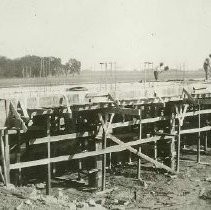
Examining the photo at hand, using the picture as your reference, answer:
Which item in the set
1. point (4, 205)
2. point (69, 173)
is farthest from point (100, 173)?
point (4, 205)

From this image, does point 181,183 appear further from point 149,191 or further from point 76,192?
point 76,192

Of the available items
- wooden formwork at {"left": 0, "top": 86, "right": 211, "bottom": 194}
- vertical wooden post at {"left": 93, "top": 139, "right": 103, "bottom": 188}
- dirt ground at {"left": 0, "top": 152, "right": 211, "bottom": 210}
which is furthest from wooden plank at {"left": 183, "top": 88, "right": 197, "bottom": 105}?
vertical wooden post at {"left": 93, "top": 139, "right": 103, "bottom": 188}

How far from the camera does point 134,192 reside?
15.5 m

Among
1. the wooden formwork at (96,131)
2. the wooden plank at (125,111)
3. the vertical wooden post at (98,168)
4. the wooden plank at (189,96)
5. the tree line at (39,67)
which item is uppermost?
the tree line at (39,67)

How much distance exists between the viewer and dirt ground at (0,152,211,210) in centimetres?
1316

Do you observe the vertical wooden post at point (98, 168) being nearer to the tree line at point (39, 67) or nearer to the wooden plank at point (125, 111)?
the wooden plank at point (125, 111)

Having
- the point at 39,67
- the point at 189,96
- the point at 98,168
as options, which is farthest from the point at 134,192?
the point at 39,67

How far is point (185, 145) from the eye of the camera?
2431cm

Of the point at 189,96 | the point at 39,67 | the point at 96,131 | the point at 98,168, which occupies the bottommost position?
the point at 98,168

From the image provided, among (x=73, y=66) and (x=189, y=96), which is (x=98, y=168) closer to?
(x=189, y=96)

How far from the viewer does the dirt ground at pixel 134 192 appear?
13.2 meters

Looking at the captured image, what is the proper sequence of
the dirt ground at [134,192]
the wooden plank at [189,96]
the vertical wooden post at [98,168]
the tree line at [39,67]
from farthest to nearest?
the tree line at [39,67], the wooden plank at [189,96], the vertical wooden post at [98,168], the dirt ground at [134,192]

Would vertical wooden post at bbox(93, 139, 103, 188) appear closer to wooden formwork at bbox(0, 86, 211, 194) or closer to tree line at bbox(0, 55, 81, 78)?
wooden formwork at bbox(0, 86, 211, 194)

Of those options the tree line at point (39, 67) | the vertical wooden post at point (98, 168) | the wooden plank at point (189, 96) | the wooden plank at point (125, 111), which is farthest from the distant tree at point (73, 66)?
the wooden plank at point (125, 111)
